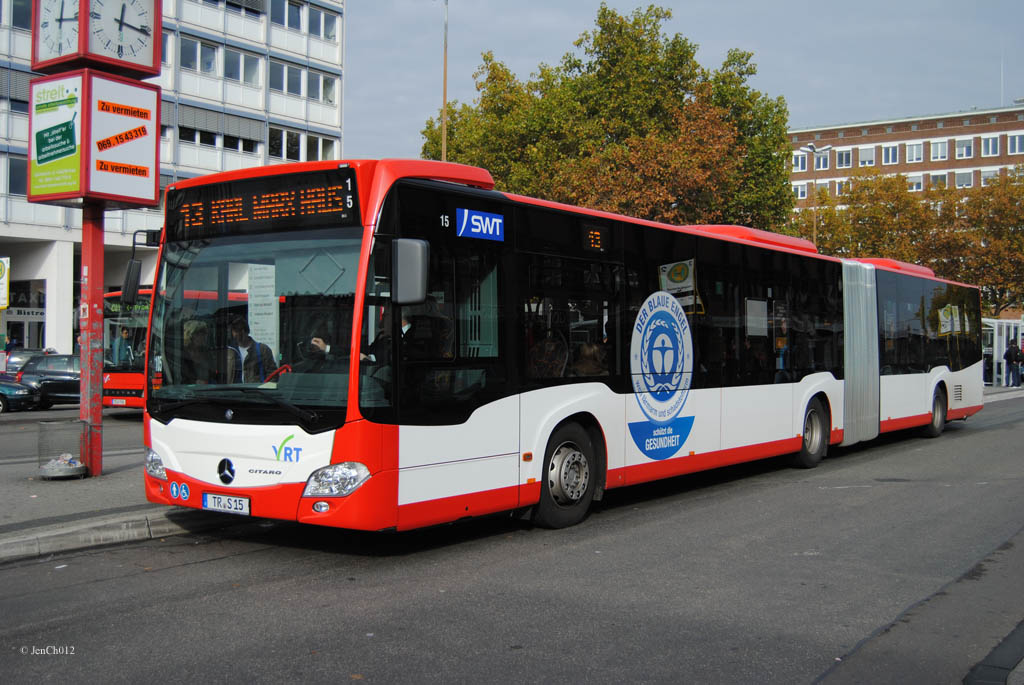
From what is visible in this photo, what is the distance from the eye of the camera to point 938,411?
1803 cm

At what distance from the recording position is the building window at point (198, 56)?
39.6 meters

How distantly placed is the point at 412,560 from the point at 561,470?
1831 mm

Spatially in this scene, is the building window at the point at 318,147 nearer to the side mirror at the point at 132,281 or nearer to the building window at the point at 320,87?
the building window at the point at 320,87

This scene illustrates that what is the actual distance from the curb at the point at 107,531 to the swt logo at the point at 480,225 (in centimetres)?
332

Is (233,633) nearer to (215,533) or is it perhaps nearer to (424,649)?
(424,649)

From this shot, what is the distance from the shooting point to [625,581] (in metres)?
6.76

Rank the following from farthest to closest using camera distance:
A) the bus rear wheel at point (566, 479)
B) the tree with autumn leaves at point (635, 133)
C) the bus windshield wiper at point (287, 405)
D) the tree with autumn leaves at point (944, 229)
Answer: the tree with autumn leaves at point (944, 229), the tree with autumn leaves at point (635, 133), the bus rear wheel at point (566, 479), the bus windshield wiper at point (287, 405)

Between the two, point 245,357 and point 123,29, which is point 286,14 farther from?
point 245,357

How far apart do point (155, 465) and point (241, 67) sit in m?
37.4

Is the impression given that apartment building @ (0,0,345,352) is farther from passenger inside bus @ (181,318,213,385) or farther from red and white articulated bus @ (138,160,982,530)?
passenger inside bus @ (181,318,213,385)

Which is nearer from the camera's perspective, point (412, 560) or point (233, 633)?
point (233, 633)

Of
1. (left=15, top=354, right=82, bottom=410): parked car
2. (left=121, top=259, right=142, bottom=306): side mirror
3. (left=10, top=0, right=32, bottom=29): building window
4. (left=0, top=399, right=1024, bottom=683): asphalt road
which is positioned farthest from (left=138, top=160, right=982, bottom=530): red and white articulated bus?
(left=10, top=0, right=32, bottom=29): building window

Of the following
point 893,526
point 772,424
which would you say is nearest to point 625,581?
point 893,526

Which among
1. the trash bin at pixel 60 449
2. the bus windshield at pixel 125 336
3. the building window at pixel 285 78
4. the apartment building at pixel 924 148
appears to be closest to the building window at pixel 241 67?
the building window at pixel 285 78
